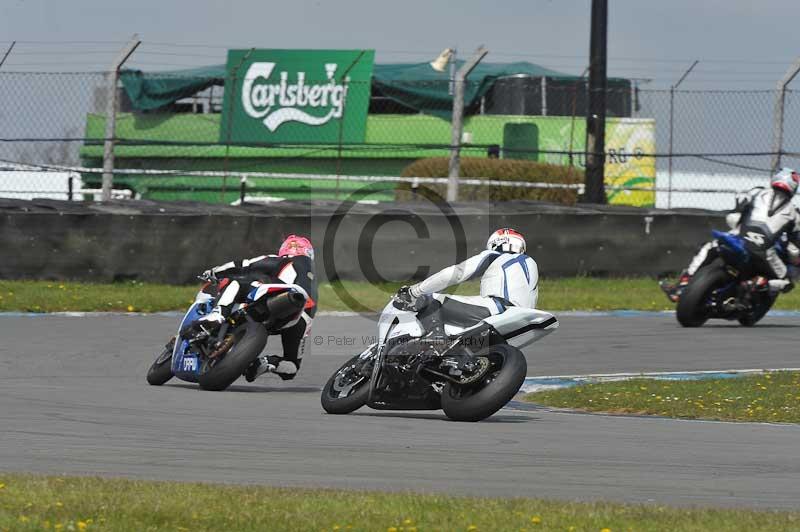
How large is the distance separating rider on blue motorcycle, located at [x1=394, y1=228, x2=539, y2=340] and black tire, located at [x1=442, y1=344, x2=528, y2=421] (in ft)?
1.07

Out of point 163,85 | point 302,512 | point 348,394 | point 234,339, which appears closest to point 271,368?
point 234,339

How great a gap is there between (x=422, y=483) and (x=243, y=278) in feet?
15.3

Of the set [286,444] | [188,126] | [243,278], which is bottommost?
[286,444]

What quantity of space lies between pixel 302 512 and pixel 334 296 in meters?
13.1

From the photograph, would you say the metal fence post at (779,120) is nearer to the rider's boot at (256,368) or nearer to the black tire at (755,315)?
the black tire at (755,315)

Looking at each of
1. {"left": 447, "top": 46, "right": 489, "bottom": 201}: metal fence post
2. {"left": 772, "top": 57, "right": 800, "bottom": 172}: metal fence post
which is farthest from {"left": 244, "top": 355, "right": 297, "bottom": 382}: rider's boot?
{"left": 772, "top": 57, "right": 800, "bottom": 172}: metal fence post

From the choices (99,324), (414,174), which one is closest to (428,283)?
(99,324)

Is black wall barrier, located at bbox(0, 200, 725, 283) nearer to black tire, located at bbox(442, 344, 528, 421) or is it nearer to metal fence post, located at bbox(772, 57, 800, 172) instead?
metal fence post, located at bbox(772, 57, 800, 172)

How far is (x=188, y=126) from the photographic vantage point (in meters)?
27.9

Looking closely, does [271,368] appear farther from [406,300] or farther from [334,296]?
[334,296]

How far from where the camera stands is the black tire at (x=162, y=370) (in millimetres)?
11281

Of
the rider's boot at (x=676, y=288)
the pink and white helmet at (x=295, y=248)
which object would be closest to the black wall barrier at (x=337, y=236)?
the rider's boot at (x=676, y=288)

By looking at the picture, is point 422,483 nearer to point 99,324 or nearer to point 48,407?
point 48,407

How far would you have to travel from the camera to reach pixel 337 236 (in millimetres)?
18719
